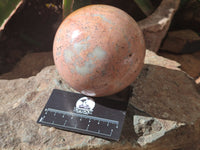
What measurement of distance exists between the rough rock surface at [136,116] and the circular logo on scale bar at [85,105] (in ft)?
0.63

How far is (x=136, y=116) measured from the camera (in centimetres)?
174

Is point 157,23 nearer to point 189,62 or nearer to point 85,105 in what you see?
point 189,62

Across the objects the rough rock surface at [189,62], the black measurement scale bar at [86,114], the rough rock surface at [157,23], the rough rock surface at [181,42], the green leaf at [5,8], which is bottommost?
the rough rock surface at [189,62]

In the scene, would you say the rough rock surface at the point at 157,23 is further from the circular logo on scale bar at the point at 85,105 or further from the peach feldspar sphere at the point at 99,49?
the circular logo on scale bar at the point at 85,105

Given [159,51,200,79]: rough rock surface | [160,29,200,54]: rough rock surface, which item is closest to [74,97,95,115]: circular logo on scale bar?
[159,51,200,79]: rough rock surface

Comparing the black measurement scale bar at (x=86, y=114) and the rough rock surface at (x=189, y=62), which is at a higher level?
the black measurement scale bar at (x=86, y=114)

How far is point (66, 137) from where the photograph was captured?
5.33 feet

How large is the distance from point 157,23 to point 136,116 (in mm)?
1258

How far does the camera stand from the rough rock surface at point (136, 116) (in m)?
1.62

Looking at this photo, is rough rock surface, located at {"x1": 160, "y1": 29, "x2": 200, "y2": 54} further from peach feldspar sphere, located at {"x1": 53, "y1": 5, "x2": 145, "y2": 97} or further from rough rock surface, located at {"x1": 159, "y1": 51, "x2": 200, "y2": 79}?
peach feldspar sphere, located at {"x1": 53, "y1": 5, "x2": 145, "y2": 97}

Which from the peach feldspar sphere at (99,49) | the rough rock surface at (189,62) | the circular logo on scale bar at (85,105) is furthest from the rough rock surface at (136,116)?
the rough rock surface at (189,62)

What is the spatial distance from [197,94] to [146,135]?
66 centimetres

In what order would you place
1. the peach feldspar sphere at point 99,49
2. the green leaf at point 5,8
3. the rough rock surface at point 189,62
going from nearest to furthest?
1. the peach feldspar sphere at point 99,49
2. the green leaf at point 5,8
3. the rough rock surface at point 189,62

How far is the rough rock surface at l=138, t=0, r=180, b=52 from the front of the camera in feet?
8.30
